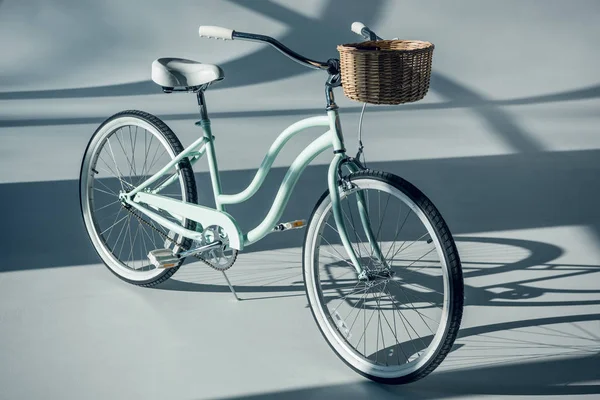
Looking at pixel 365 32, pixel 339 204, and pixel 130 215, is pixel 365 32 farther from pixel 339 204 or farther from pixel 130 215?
pixel 130 215

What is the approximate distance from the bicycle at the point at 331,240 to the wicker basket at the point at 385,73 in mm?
181

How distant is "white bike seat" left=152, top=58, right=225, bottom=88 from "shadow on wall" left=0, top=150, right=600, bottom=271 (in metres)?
1.05

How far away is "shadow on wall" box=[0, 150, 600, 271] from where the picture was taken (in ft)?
13.1

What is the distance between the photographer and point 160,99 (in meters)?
6.56

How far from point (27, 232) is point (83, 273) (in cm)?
58

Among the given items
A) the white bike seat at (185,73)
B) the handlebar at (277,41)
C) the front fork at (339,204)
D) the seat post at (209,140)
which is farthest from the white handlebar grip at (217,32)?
the front fork at (339,204)

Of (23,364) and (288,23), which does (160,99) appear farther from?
(23,364)

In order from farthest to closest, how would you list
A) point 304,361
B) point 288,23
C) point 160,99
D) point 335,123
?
point 288,23, point 160,99, point 304,361, point 335,123

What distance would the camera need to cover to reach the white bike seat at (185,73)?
3.05m

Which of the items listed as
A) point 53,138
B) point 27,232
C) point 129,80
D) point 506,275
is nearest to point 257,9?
point 129,80

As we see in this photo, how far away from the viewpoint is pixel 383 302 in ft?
10.8

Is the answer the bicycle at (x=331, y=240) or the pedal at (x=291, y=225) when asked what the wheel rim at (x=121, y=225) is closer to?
the bicycle at (x=331, y=240)

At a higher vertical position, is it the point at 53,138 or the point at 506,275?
the point at 53,138

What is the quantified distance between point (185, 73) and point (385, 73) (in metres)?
0.89
